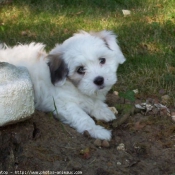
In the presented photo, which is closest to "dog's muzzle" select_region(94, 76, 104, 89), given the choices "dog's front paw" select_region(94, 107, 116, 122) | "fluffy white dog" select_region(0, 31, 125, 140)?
"fluffy white dog" select_region(0, 31, 125, 140)

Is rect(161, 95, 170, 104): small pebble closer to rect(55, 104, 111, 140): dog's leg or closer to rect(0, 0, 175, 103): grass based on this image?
rect(0, 0, 175, 103): grass

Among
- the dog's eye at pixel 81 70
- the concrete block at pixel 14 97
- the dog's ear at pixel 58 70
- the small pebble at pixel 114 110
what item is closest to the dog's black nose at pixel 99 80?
the dog's eye at pixel 81 70

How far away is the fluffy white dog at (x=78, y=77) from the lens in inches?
168

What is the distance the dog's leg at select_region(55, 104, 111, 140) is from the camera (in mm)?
4172

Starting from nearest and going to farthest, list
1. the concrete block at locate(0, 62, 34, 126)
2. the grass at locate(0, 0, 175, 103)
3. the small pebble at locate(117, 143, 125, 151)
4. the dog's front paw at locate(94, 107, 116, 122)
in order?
1. the concrete block at locate(0, 62, 34, 126)
2. the small pebble at locate(117, 143, 125, 151)
3. the dog's front paw at locate(94, 107, 116, 122)
4. the grass at locate(0, 0, 175, 103)

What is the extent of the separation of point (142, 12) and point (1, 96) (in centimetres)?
529

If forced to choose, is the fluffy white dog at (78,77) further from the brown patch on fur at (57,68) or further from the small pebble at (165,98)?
the small pebble at (165,98)

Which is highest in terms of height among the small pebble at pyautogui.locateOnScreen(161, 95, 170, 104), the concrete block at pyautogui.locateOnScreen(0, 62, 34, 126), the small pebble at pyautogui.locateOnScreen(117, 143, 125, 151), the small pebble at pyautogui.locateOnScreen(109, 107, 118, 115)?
the concrete block at pyautogui.locateOnScreen(0, 62, 34, 126)

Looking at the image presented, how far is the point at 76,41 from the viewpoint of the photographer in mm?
4430

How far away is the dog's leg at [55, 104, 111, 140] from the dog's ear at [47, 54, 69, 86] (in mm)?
279

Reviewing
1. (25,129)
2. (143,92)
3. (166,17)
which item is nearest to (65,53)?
(25,129)

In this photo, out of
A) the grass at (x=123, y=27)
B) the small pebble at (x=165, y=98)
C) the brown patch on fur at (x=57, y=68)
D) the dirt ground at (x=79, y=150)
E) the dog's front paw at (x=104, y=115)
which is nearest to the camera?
the dirt ground at (x=79, y=150)

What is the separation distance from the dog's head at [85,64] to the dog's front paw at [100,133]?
38cm

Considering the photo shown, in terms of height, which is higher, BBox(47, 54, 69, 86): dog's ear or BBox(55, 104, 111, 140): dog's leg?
BBox(47, 54, 69, 86): dog's ear
